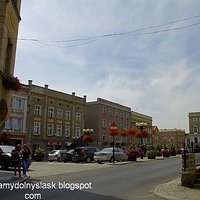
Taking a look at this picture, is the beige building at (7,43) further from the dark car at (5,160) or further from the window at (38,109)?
the window at (38,109)

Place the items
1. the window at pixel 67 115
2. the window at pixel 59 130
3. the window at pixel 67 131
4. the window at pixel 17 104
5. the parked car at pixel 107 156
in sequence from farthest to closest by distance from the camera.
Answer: the window at pixel 67 115 < the window at pixel 67 131 < the window at pixel 59 130 < the window at pixel 17 104 < the parked car at pixel 107 156

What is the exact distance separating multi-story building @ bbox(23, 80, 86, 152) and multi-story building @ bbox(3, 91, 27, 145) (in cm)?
124

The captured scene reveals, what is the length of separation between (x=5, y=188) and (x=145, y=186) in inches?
227

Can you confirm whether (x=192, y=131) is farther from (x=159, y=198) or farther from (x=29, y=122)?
(x=159, y=198)

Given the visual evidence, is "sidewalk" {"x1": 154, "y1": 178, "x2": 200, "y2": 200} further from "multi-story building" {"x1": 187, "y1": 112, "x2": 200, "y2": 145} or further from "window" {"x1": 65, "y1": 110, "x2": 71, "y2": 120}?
"multi-story building" {"x1": 187, "y1": 112, "x2": 200, "y2": 145}

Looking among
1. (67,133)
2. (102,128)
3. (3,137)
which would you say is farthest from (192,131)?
(3,137)

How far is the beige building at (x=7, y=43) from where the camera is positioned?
14.3 metres

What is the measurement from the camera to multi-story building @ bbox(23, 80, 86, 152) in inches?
2051

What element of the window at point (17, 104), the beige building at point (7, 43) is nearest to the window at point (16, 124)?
the window at point (17, 104)

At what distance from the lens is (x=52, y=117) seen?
5606cm

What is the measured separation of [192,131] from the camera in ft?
325

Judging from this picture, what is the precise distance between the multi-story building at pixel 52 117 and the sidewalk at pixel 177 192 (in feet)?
135

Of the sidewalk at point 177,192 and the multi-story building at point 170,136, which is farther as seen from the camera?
the multi-story building at point 170,136

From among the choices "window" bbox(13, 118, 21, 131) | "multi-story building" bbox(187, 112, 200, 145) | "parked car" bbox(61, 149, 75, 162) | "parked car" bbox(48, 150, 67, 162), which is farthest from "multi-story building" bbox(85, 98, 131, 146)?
"multi-story building" bbox(187, 112, 200, 145)
